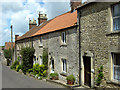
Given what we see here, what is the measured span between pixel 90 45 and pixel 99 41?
931mm

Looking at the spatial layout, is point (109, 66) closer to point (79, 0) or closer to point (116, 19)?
point (116, 19)

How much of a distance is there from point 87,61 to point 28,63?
12.8m

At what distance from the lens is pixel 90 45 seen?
10.5 m

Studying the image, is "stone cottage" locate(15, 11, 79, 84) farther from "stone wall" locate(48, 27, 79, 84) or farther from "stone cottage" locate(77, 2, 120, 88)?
"stone cottage" locate(77, 2, 120, 88)

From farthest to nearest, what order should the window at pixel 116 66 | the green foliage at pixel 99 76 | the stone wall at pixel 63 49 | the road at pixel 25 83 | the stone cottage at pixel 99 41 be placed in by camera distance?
the road at pixel 25 83 < the stone wall at pixel 63 49 < the green foliage at pixel 99 76 < the stone cottage at pixel 99 41 < the window at pixel 116 66

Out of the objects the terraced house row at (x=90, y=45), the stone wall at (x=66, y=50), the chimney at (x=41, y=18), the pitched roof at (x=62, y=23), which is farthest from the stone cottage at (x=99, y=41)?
the chimney at (x=41, y=18)

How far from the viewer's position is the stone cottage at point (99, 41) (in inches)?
341

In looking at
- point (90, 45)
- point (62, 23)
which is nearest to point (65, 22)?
point (62, 23)

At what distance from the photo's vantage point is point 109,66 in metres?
8.88

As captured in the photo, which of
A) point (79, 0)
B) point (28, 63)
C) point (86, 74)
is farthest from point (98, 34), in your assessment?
point (28, 63)

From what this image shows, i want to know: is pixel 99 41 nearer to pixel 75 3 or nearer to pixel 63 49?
pixel 63 49

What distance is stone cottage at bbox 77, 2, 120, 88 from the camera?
8672 mm

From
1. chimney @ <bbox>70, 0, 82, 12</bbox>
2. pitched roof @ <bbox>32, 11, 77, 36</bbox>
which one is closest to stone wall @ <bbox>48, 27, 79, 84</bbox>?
pitched roof @ <bbox>32, 11, 77, 36</bbox>

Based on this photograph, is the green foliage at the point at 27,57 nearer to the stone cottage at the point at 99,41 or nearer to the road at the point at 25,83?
the road at the point at 25,83
